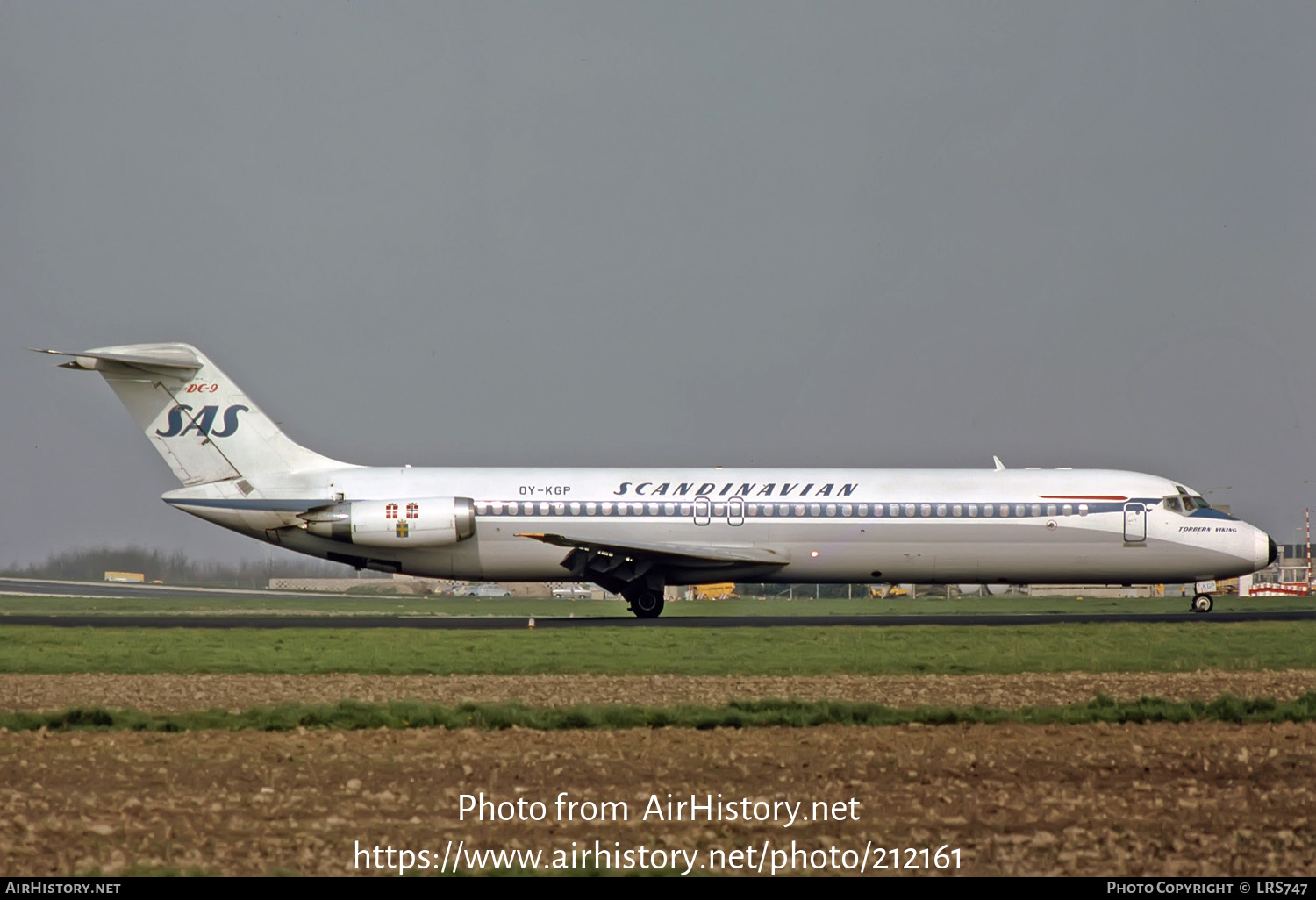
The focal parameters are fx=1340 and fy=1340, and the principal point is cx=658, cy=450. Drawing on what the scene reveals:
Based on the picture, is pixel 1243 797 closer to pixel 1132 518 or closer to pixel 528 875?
pixel 528 875

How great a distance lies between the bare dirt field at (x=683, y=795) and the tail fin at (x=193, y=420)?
684 inches

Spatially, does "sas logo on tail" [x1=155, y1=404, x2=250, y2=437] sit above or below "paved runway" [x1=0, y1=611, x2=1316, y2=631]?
above

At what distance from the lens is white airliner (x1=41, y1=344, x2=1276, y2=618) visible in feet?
100

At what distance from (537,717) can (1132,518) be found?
74.4 ft

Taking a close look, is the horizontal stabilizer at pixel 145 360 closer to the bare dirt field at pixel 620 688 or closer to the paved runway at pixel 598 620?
the paved runway at pixel 598 620

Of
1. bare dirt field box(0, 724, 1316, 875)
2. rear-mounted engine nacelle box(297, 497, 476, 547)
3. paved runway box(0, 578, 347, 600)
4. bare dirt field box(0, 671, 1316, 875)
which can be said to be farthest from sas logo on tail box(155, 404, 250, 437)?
bare dirt field box(0, 724, 1316, 875)

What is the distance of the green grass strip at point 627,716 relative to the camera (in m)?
12.5

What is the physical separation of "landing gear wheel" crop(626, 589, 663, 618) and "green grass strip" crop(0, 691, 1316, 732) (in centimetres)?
1701

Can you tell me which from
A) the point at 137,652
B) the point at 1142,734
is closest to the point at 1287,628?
the point at 1142,734

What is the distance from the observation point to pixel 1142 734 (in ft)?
40.0

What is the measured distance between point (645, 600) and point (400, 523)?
585 centimetres

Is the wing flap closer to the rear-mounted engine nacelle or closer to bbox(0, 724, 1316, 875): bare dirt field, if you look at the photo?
the rear-mounted engine nacelle

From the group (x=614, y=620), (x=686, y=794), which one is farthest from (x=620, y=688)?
(x=614, y=620)

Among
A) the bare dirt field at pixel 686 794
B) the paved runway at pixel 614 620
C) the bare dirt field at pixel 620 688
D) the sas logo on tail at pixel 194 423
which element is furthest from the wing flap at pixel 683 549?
the bare dirt field at pixel 686 794
